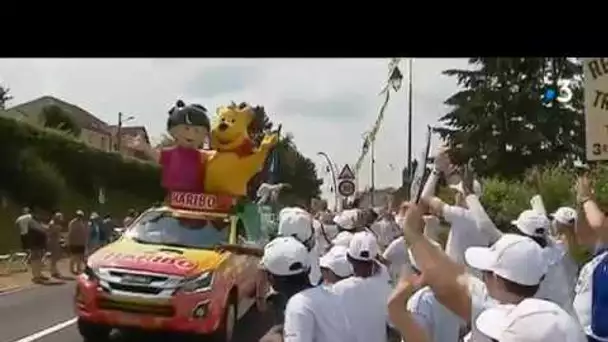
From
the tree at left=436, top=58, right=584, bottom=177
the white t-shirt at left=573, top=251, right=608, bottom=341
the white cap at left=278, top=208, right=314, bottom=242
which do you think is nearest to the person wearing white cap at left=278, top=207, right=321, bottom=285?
the white cap at left=278, top=208, right=314, bottom=242

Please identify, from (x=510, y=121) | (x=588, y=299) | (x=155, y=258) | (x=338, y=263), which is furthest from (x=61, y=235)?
(x=510, y=121)

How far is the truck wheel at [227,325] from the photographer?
172 inches

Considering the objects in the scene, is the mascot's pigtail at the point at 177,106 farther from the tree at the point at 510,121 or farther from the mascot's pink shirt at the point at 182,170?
the tree at the point at 510,121

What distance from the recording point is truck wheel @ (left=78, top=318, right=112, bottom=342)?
4238mm

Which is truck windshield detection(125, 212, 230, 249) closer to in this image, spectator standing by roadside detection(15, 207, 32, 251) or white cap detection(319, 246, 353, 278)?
spectator standing by roadside detection(15, 207, 32, 251)

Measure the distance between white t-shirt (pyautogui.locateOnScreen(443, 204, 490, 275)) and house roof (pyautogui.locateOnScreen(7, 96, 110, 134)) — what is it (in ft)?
5.42

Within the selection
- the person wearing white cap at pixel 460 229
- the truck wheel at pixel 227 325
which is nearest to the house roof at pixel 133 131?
the truck wheel at pixel 227 325

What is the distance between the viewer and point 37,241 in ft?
14.8

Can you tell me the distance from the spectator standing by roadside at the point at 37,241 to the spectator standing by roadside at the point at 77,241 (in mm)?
155

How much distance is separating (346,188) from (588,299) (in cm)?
291
